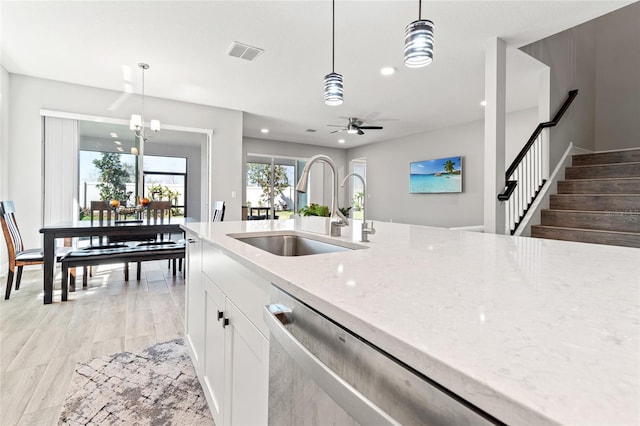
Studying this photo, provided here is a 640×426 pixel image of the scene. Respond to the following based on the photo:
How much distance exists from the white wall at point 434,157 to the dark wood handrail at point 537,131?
50.4 inches

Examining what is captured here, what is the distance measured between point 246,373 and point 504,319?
2.68ft

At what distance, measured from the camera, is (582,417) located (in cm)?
26

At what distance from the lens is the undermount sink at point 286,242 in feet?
5.20

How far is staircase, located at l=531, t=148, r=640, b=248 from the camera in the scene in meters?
3.14

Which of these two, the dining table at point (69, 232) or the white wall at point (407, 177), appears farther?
the white wall at point (407, 177)

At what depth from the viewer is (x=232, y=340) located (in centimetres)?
115

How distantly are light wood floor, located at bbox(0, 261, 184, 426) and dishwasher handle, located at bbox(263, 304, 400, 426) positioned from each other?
62.7 inches

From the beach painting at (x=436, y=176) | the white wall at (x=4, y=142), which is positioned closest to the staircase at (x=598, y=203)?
the beach painting at (x=436, y=176)

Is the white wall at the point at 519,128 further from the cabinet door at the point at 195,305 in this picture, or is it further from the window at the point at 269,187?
the cabinet door at the point at 195,305

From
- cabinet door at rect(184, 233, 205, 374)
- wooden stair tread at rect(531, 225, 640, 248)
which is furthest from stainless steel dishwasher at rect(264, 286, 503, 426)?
wooden stair tread at rect(531, 225, 640, 248)

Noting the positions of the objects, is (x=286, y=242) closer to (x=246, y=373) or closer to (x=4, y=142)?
(x=246, y=373)

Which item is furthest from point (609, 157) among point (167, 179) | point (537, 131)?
point (167, 179)

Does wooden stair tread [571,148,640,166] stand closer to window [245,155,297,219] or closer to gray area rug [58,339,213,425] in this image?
gray area rug [58,339,213,425]

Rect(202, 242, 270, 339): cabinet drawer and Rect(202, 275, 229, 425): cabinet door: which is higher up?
Rect(202, 242, 270, 339): cabinet drawer
